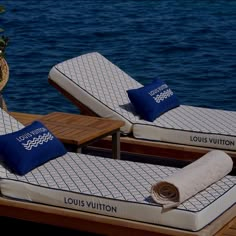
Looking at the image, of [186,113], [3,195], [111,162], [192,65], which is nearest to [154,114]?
[186,113]

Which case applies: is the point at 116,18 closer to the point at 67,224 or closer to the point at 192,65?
the point at 192,65

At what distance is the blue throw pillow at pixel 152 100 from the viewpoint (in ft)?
21.3

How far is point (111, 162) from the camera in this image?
549 centimetres

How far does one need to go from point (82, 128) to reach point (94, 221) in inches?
55.7

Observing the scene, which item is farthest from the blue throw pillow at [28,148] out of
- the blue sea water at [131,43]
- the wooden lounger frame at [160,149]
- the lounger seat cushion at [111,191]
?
the blue sea water at [131,43]

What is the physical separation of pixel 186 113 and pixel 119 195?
1.96 metres

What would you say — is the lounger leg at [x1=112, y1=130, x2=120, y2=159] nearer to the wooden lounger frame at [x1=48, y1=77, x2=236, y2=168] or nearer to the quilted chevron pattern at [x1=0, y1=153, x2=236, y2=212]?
the wooden lounger frame at [x1=48, y1=77, x2=236, y2=168]

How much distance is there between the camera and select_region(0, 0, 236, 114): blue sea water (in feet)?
34.4

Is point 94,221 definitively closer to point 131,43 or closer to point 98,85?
point 98,85

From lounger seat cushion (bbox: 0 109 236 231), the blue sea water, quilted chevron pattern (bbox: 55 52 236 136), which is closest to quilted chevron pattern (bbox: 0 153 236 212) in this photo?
lounger seat cushion (bbox: 0 109 236 231)

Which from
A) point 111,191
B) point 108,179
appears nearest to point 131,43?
point 108,179

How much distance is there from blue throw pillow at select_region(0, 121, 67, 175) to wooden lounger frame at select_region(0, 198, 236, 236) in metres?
0.29

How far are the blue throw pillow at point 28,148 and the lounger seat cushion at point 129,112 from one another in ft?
2.99

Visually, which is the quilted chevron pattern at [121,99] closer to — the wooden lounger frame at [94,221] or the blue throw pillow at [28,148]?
the blue throw pillow at [28,148]
